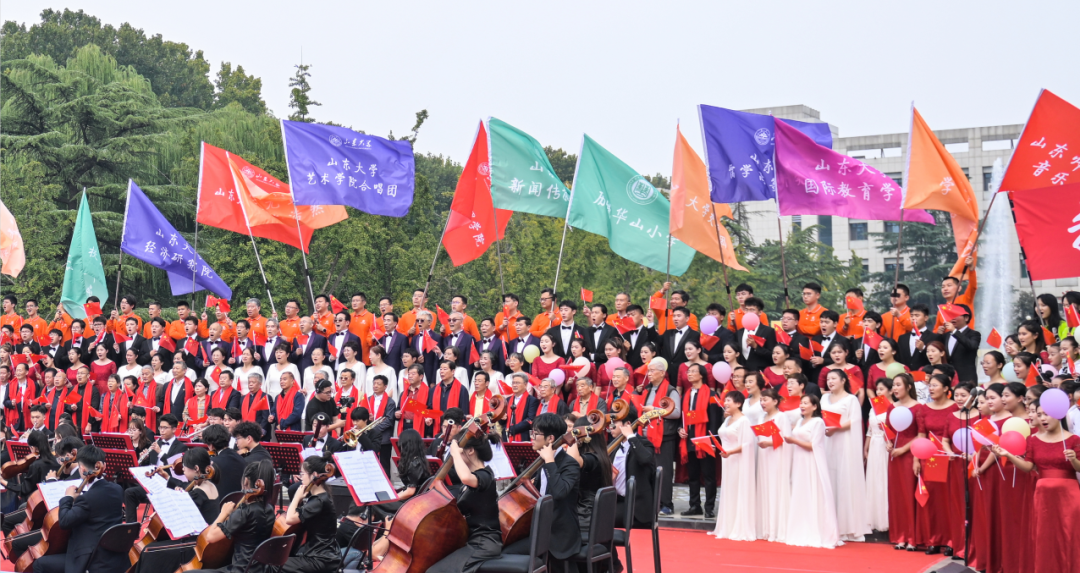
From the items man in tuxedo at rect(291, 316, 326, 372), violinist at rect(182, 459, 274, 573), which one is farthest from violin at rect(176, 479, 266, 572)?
man in tuxedo at rect(291, 316, 326, 372)

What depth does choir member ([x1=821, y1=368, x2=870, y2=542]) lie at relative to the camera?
11430 mm

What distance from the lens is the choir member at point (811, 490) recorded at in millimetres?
11133

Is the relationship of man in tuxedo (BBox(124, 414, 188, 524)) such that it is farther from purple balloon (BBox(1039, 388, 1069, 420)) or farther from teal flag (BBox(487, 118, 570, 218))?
purple balloon (BBox(1039, 388, 1069, 420))

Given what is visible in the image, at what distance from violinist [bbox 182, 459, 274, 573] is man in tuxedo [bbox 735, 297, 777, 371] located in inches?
261

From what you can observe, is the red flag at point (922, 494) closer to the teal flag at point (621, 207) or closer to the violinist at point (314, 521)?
the teal flag at point (621, 207)

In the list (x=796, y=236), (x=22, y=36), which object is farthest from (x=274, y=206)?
(x=22, y=36)

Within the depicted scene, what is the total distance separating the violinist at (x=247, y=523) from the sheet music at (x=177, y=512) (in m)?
0.29

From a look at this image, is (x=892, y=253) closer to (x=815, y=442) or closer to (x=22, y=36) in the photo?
(x=22, y=36)

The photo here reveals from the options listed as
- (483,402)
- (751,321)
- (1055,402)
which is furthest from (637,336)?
(1055,402)

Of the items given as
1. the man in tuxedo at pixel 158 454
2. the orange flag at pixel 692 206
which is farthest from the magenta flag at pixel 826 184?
the man in tuxedo at pixel 158 454

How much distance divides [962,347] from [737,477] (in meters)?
2.87

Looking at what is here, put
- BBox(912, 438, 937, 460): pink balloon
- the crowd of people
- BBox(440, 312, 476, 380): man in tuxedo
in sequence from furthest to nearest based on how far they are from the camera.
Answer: BBox(440, 312, 476, 380): man in tuxedo, BBox(912, 438, 937, 460): pink balloon, the crowd of people

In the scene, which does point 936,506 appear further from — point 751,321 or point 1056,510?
point 751,321

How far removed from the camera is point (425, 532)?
7703 mm
